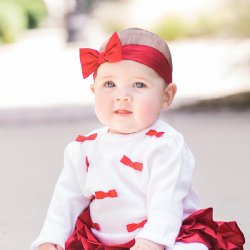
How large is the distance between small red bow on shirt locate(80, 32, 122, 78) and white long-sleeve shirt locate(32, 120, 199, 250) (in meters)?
0.26

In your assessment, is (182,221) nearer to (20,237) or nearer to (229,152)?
(20,237)

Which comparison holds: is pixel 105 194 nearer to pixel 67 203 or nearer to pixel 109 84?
pixel 67 203

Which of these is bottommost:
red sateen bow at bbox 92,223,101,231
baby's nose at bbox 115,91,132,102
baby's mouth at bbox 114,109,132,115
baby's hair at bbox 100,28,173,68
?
red sateen bow at bbox 92,223,101,231

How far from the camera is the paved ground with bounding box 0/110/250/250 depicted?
4.54m

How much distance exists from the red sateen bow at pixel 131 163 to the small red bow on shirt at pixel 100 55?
13.8 inches

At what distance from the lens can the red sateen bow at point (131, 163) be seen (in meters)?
2.86

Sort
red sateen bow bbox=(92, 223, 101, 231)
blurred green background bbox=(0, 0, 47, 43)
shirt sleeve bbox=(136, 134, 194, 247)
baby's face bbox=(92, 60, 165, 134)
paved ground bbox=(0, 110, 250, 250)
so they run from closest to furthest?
shirt sleeve bbox=(136, 134, 194, 247) < baby's face bbox=(92, 60, 165, 134) < red sateen bow bbox=(92, 223, 101, 231) < paved ground bbox=(0, 110, 250, 250) < blurred green background bbox=(0, 0, 47, 43)

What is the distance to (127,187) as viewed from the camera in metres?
2.89

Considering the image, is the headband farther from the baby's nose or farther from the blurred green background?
the blurred green background

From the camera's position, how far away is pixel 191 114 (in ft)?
28.5

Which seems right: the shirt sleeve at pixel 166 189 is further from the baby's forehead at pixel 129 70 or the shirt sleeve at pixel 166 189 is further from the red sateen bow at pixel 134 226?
the baby's forehead at pixel 129 70

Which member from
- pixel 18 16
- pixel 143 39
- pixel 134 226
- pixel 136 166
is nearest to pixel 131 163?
pixel 136 166

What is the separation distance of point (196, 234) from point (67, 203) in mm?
515

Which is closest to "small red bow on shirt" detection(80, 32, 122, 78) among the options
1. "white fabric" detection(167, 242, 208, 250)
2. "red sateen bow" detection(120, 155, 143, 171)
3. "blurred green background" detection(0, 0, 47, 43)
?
"red sateen bow" detection(120, 155, 143, 171)
